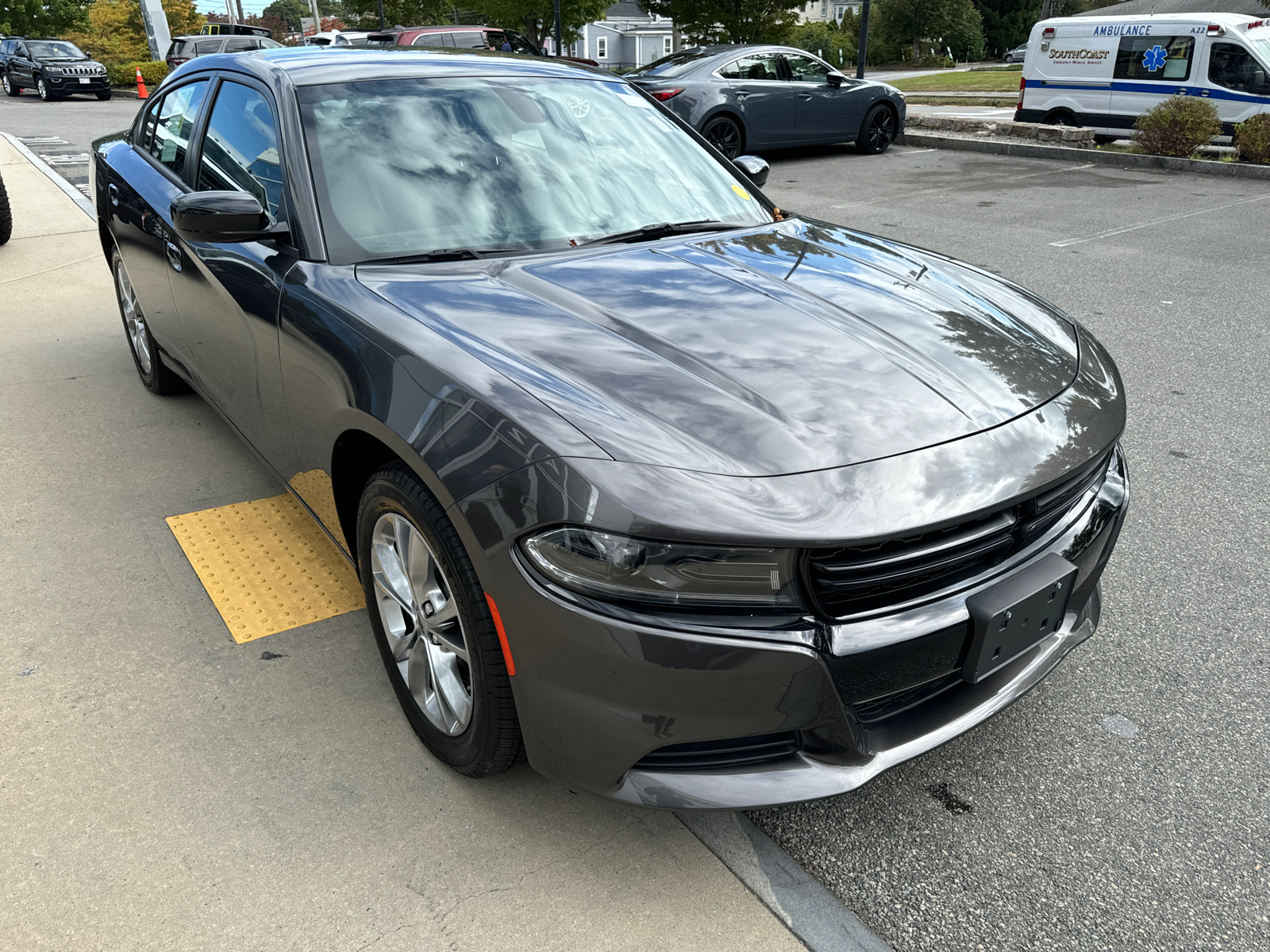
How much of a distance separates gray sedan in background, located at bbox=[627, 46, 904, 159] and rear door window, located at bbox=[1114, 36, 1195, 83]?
4.13m

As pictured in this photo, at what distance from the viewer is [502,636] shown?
1896 millimetres

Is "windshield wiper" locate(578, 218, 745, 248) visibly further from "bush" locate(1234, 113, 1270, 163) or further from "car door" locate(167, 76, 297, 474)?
"bush" locate(1234, 113, 1270, 163)

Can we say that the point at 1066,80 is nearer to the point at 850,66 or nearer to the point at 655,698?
the point at 655,698

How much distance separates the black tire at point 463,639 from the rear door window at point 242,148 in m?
1.10

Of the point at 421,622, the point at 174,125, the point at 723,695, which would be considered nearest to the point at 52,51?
the point at 174,125

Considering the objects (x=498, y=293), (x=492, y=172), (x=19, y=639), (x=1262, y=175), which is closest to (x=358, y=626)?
(x=19, y=639)

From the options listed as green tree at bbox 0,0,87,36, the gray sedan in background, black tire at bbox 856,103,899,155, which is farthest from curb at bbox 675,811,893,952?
green tree at bbox 0,0,87,36

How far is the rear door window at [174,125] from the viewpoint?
3.70 meters

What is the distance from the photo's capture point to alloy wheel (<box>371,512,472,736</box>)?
217 cm

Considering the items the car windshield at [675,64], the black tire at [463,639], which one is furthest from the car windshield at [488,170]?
the car windshield at [675,64]

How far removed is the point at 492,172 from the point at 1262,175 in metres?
12.0

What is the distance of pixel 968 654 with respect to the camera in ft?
6.30

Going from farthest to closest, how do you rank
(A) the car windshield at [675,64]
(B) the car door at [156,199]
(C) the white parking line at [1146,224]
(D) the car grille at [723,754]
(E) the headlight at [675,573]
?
1. (A) the car windshield at [675,64]
2. (C) the white parking line at [1146,224]
3. (B) the car door at [156,199]
4. (D) the car grille at [723,754]
5. (E) the headlight at [675,573]

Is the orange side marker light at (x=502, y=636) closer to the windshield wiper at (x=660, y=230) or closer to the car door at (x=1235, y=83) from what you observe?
the windshield wiper at (x=660, y=230)
